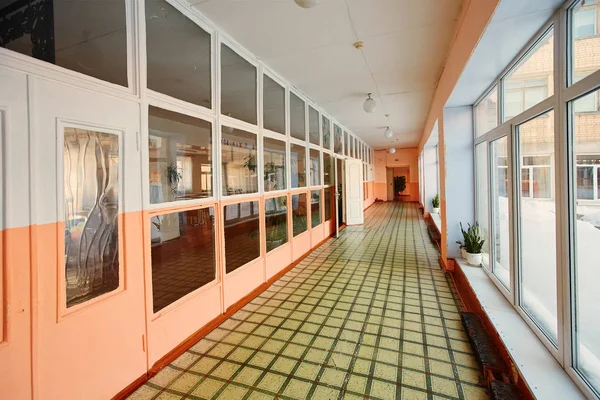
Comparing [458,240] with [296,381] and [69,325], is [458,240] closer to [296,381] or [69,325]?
[296,381]

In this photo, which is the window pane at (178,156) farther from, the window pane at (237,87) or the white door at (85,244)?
the window pane at (237,87)

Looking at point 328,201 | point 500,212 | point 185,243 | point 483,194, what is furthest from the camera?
point 328,201

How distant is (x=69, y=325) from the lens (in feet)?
4.95

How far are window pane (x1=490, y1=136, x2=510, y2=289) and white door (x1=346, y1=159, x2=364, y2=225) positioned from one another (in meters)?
4.50

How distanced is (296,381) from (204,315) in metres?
1.13

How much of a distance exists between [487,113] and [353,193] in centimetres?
465

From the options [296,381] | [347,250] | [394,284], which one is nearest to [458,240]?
[394,284]

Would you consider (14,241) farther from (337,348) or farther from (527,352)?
(527,352)

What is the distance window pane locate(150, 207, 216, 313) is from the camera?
2.27m

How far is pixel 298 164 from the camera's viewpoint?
4953 millimetres

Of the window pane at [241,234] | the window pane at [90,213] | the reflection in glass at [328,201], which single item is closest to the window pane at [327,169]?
the reflection in glass at [328,201]

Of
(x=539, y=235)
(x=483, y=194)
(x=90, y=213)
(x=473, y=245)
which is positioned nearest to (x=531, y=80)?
(x=539, y=235)

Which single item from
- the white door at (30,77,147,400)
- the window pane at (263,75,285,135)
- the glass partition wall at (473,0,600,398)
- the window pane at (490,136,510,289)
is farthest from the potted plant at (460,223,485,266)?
the white door at (30,77,147,400)

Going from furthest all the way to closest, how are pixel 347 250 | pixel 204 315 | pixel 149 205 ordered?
pixel 347 250, pixel 204 315, pixel 149 205
